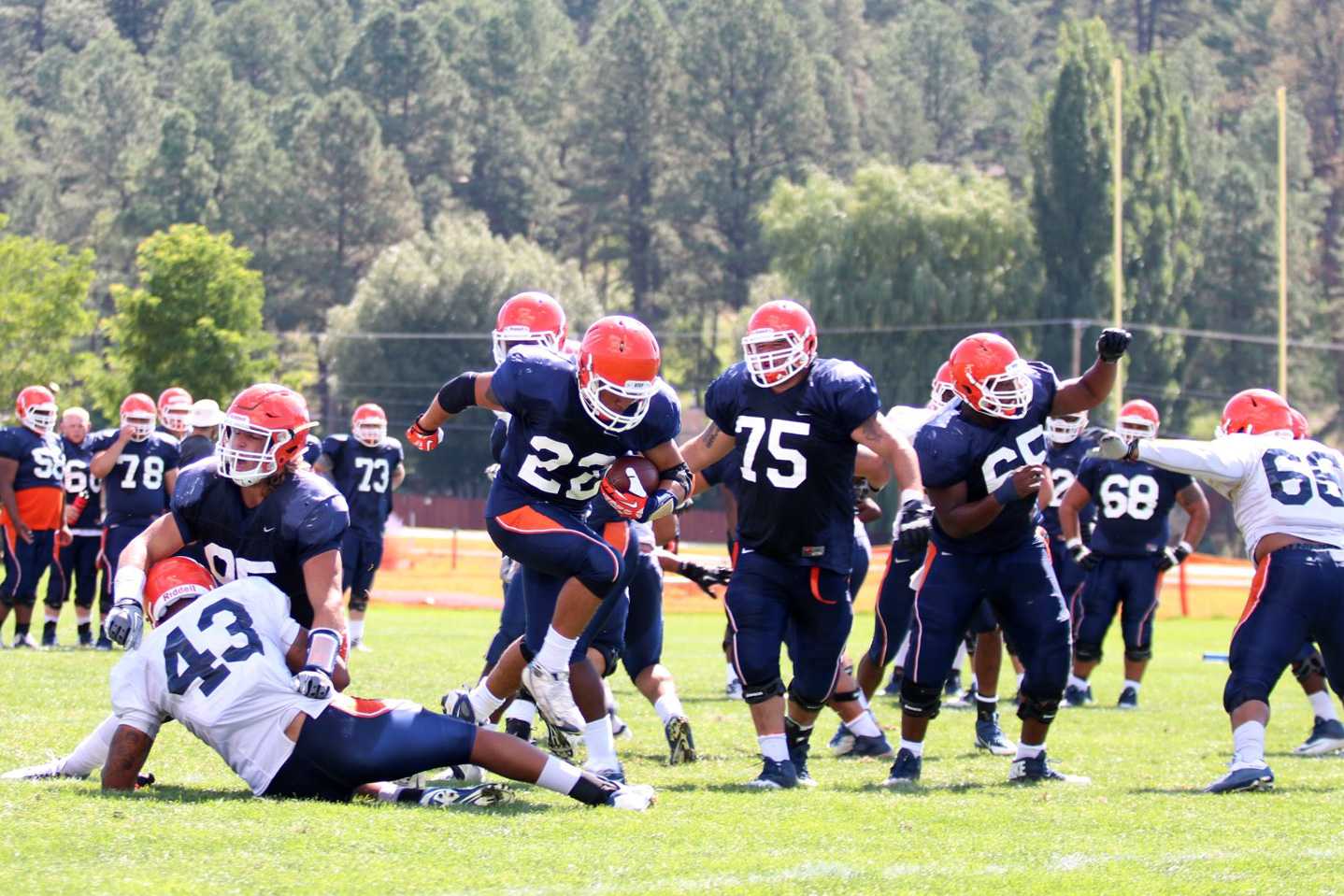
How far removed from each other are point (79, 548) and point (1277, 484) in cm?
1058

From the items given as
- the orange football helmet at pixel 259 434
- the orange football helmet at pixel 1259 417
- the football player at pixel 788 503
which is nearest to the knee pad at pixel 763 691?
the football player at pixel 788 503

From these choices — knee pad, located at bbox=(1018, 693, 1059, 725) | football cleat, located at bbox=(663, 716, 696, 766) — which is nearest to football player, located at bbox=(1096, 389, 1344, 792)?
knee pad, located at bbox=(1018, 693, 1059, 725)

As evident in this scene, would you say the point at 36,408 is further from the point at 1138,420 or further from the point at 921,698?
the point at 921,698

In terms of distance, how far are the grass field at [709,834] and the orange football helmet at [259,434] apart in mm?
1206

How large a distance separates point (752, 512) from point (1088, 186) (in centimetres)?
5132

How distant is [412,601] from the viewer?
25.7m

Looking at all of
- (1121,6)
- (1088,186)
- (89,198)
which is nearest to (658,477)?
(1088,186)

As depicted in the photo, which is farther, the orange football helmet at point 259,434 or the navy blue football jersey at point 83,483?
the navy blue football jersey at point 83,483

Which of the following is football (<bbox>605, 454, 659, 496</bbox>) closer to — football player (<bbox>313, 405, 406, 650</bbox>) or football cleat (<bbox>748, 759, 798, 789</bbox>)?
football cleat (<bbox>748, 759, 798, 789</bbox>)

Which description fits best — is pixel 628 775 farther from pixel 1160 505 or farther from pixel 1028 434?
pixel 1160 505

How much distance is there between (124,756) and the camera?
6566 mm

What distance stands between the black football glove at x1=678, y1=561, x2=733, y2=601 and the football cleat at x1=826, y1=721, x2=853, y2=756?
1048 millimetres

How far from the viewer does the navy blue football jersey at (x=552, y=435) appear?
7.18 m

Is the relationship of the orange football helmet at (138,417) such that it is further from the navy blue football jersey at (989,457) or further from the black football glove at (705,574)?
the navy blue football jersey at (989,457)
